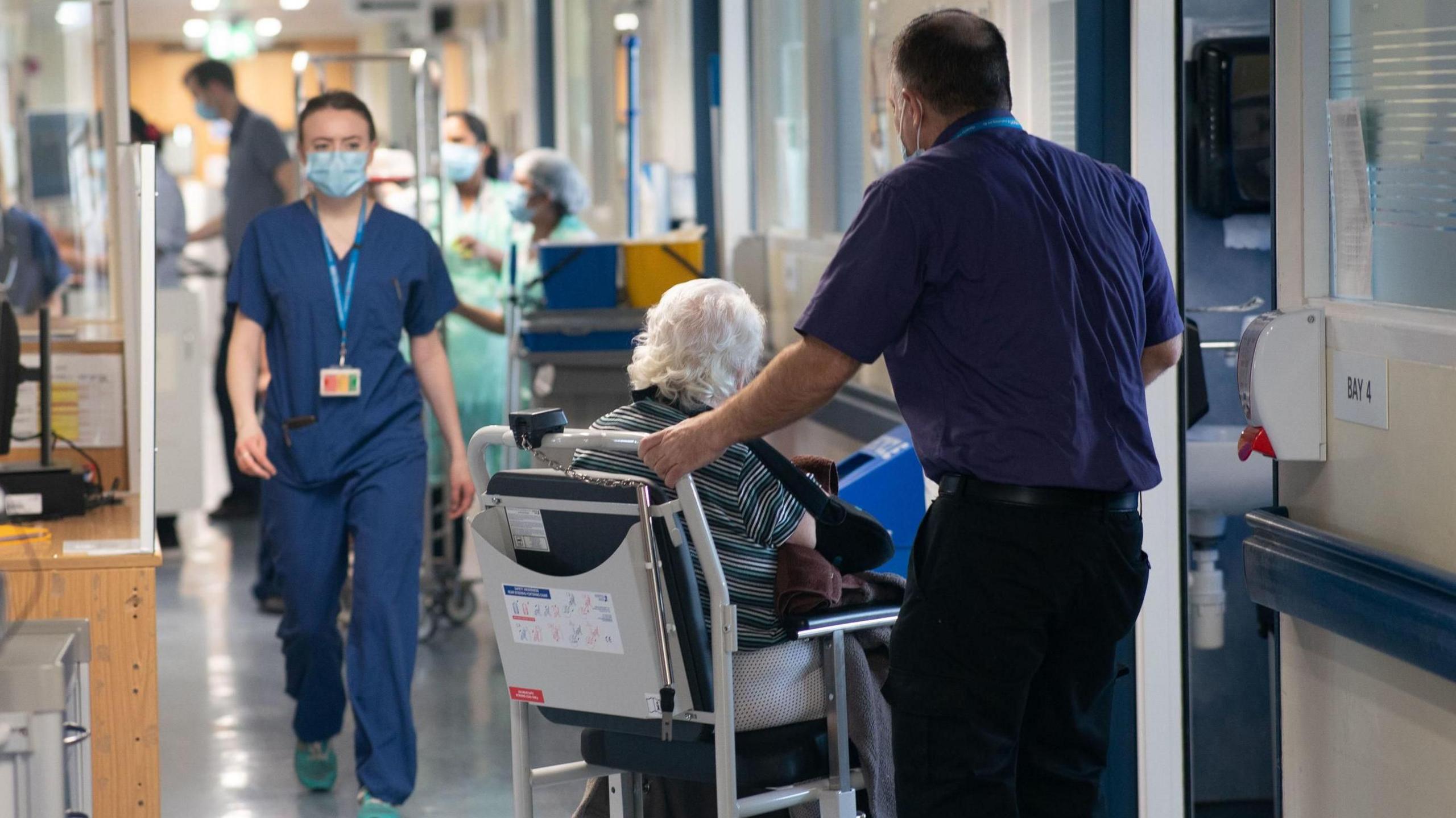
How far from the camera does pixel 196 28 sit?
68.2ft

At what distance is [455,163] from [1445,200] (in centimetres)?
469

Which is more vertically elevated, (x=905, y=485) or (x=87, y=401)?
(x=87, y=401)

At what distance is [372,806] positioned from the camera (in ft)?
11.8

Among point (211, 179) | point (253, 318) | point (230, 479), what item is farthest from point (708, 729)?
point (211, 179)

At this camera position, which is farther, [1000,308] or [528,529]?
[528,529]

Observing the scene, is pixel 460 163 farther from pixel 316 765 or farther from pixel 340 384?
pixel 316 765

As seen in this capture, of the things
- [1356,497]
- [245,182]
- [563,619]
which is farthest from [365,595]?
[245,182]

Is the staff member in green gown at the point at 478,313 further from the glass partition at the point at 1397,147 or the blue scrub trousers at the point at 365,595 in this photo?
the glass partition at the point at 1397,147

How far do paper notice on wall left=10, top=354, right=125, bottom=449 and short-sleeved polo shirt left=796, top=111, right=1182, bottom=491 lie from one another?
2.12 metres

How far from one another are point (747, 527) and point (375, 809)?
141cm

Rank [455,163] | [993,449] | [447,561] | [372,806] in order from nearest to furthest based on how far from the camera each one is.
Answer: [993,449]
[372,806]
[447,561]
[455,163]

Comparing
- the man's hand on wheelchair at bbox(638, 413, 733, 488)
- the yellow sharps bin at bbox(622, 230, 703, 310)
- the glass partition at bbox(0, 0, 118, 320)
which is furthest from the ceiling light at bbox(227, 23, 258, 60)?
the man's hand on wheelchair at bbox(638, 413, 733, 488)

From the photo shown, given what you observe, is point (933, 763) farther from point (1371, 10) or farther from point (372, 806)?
point (372, 806)

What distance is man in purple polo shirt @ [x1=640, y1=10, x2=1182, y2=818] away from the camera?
2.23 metres
